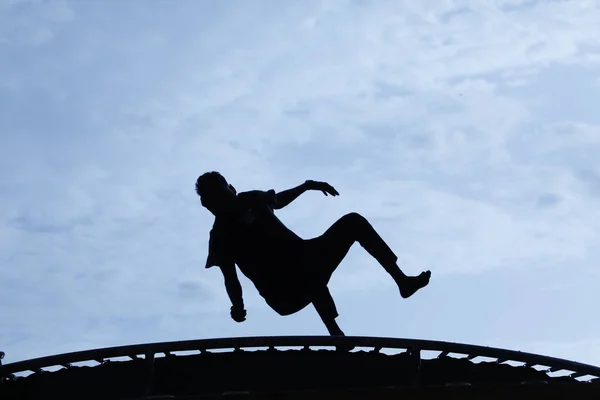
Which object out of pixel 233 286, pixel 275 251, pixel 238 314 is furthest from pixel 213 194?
pixel 238 314

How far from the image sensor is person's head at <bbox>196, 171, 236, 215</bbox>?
16.3 m

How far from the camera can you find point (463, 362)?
13828mm

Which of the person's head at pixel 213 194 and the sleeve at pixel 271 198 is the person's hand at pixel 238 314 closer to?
the person's head at pixel 213 194

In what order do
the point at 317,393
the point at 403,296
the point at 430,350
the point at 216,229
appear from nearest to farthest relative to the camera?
the point at 317,393
the point at 430,350
the point at 403,296
the point at 216,229

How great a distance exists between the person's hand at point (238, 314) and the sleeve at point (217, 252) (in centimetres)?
75

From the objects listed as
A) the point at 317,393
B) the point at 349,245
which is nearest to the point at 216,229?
the point at 349,245

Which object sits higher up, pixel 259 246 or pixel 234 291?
pixel 259 246

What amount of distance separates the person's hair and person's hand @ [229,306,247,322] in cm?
182

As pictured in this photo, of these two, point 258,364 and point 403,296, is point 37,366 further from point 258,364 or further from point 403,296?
point 403,296

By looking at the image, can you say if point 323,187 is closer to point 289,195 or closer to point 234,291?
point 289,195

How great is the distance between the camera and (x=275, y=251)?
1620 cm

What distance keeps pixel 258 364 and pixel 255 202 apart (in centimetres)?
372

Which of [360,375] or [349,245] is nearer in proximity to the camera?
[360,375]

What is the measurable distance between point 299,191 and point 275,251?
150 cm
